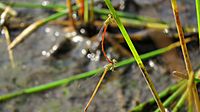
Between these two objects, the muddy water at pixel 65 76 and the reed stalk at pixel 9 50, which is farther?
the reed stalk at pixel 9 50

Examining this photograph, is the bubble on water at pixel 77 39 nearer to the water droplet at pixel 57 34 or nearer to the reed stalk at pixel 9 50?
the water droplet at pixel 57 34

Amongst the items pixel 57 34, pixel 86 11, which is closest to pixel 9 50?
pixel 57 34

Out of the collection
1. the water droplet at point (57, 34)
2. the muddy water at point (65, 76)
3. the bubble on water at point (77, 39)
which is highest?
the water droplet at point (57, 34)

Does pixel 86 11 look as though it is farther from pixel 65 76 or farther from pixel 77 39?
pixel 65 76

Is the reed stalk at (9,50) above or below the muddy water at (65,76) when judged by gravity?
above

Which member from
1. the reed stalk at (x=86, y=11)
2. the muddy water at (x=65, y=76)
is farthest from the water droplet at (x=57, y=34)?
the reed stalk at (x=86, y=11)

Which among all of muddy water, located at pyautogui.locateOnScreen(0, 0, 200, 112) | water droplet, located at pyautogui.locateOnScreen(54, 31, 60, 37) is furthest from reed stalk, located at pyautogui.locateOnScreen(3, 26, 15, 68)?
water droplet, located at pyautogui.locateOnScreen(54, 31, 60, 37)

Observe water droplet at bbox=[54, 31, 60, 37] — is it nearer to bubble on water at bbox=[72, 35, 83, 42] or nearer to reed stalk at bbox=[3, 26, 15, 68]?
bubble on water at bbox=[72, 35, 83, 42]

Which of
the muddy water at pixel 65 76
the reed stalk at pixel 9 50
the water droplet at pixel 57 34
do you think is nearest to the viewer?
the muddy water at pixel 65 76

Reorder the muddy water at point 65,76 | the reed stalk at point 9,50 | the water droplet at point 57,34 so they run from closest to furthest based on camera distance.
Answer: the muddy water at point 65,76, the reed stalk at point 9,50, the water droplet at point 57,34
